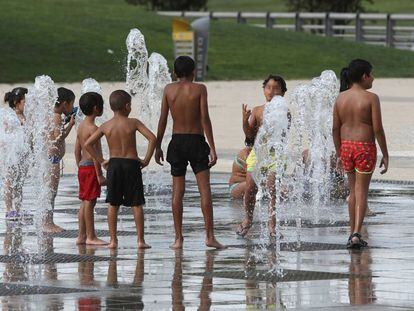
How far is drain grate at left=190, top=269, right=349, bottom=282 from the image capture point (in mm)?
10156

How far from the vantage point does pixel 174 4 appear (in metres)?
68.4

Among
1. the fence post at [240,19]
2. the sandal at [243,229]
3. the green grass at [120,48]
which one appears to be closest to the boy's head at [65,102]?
the sandal at [243,229]

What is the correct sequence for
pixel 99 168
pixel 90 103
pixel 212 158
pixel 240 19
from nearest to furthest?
pixel 212 158 < pixel 99 168 < pixel 90 103 < pixel 240 19

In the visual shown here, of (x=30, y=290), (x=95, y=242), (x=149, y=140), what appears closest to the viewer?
(x=30, y=290)

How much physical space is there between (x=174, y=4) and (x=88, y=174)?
5627cm

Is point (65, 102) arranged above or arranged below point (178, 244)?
above

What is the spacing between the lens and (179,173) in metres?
12.1

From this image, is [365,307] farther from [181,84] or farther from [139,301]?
[181,84]

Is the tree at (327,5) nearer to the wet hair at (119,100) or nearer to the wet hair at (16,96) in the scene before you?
the wet hair at (16,96)

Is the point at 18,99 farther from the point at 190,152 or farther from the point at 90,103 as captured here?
the point at 190,152

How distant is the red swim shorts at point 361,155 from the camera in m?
12.0

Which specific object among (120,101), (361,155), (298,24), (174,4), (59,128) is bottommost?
(361,155)

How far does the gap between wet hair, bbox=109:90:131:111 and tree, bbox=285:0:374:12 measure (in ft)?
174

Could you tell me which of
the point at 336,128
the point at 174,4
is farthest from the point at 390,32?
the point at 336,128
